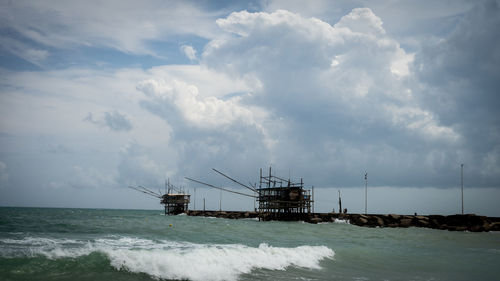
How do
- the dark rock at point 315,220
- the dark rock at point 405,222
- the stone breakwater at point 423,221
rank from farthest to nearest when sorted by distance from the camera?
the dark rock at point 315,220, the dark rock at point 405,222, the stone breakwater at point 423,221

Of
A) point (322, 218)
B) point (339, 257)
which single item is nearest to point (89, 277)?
point (339, 257)

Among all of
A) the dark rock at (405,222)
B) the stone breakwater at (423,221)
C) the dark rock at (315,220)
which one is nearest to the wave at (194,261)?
the stone breakwater at (423,221)

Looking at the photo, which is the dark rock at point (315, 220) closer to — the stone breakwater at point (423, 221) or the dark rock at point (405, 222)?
the stone breakwater at point (423, 221)

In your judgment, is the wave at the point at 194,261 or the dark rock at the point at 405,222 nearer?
the wave at the point at 194,261

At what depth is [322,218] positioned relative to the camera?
5884 cm

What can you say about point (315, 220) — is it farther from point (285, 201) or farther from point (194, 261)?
point (194, 261)

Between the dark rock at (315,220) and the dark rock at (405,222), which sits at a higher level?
the dark rock at (405,222)

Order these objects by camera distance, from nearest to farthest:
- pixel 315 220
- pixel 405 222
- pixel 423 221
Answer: pixel 423 221 → pixel 405 222 → pixel 315 220

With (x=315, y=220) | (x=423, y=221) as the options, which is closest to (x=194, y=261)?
(x=423, y=221)

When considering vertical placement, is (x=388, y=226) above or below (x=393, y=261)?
below

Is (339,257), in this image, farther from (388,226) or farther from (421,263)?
(388,226)

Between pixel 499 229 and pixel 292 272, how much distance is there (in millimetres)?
38886

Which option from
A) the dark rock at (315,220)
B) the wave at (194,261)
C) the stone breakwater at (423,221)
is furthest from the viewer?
the dark rock at (315,220)

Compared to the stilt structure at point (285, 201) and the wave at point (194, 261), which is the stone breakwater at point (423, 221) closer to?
the stilt structure at point (285, 201)
